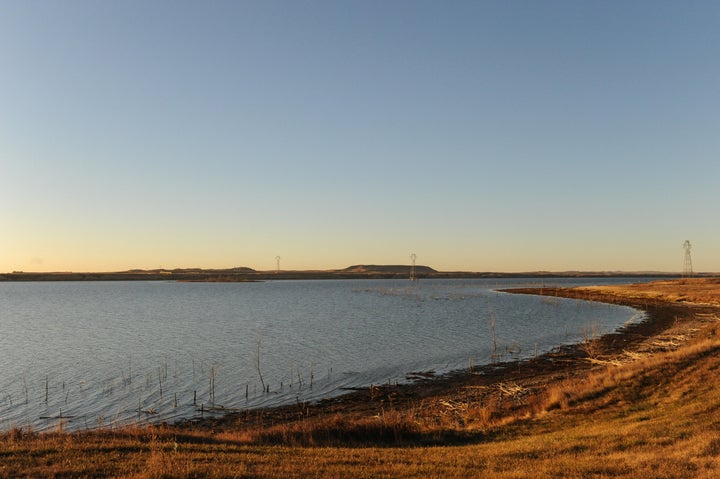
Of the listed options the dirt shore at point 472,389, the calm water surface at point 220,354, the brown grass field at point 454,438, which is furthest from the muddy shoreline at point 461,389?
the calm water surface at point 220,354

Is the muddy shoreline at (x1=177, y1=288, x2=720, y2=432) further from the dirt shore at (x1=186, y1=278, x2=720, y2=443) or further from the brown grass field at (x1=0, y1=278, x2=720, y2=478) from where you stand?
the brown grass field at (x1=0, y1=278, x2=720, y2=478)

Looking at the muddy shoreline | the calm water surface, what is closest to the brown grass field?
the muddy shoreline

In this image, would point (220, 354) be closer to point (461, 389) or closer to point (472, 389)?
point (461, 389)

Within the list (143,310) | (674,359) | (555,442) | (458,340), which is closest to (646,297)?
(458,340)

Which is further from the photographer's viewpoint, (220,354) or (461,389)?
(220,354)

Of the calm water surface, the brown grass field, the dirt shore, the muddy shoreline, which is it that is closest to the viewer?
the brown grass field

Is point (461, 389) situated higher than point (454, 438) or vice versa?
point (454, 438)

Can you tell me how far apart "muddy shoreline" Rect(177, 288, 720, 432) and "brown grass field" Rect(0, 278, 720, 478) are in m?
0.16

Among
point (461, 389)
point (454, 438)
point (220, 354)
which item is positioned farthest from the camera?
point (220, 354)

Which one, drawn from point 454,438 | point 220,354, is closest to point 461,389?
point 454,438

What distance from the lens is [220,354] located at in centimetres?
4216

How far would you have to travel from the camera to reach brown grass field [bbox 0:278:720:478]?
11.9 meters

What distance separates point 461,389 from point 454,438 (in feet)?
40.5

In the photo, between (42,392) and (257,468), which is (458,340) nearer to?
(42,392)
